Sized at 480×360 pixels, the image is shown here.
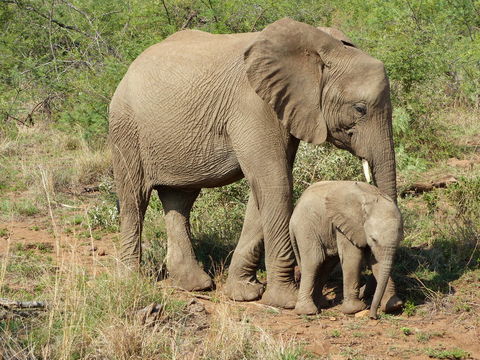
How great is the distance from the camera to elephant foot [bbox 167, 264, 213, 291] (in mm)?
7539

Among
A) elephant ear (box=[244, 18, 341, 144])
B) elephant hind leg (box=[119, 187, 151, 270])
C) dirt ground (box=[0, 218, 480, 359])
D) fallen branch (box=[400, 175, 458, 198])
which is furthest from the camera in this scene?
fallen branch (box=[400, 175, 458, 198])

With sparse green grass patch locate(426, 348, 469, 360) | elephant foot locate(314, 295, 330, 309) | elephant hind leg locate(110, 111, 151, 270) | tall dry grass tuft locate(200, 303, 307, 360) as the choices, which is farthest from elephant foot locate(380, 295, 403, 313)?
elephant hind leg locate(110, 111, 151, 270)

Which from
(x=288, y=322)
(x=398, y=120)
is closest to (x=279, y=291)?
(x=288, y=322)

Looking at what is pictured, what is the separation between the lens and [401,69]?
11430 millimetres

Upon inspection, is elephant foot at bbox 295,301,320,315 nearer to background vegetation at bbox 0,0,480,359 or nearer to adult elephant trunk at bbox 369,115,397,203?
background vegetation at bbox 0,0,480,359

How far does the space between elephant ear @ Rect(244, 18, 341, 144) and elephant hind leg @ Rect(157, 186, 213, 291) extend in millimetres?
1600

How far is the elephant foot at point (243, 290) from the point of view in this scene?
7.20 m

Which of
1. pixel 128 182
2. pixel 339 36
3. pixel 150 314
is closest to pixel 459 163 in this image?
pixel 339 36

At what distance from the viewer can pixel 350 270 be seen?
6.47 m

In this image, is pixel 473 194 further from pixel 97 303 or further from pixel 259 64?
pixel 97 303

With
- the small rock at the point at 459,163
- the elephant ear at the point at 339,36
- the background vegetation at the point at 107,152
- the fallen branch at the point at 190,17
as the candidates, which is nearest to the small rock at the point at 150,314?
the background vegetation at the point at 107,152

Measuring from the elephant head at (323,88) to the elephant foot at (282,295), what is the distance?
3.79ft

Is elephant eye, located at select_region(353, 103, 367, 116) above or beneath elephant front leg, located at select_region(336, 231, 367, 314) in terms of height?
above

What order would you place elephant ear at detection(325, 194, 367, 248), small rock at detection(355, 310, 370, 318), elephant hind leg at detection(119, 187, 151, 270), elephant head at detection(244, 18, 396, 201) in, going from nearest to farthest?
1. elephant ear at detection(325, 194, 367, 248)
2. small rock at detection(355, 310, 370, 318)
3. elephant head at detection(244, 18, 396, 201)
4. elephant hind leg at detection(119, 187, 151, 270)
